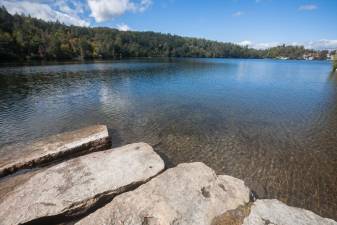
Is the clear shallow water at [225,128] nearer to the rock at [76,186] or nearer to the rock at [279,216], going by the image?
the rock at [279,216]

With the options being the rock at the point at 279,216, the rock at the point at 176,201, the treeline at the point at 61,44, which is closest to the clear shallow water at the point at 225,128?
the rock at the point at 279,216

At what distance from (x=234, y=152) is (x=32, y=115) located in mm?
16270

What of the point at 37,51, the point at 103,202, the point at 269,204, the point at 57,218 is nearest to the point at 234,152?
the point at 269,204

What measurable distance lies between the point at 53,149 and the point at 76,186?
12.1 ft

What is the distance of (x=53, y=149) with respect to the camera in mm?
8586

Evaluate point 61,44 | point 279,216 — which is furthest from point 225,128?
point 61,44

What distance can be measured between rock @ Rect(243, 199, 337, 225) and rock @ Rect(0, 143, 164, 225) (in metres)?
3.45

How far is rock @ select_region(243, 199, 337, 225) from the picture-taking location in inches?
192

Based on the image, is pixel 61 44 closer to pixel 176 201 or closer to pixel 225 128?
pixel 225 128

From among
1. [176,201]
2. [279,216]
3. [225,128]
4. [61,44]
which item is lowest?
[225,128]

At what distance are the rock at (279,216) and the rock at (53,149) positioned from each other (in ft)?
25.3

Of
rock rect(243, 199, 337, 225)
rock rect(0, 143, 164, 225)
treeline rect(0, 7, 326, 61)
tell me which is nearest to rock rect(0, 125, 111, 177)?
rock rect(0, 143, 164, 225)

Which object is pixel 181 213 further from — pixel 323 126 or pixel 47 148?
pixel 323 126

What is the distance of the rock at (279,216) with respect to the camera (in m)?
4.89
